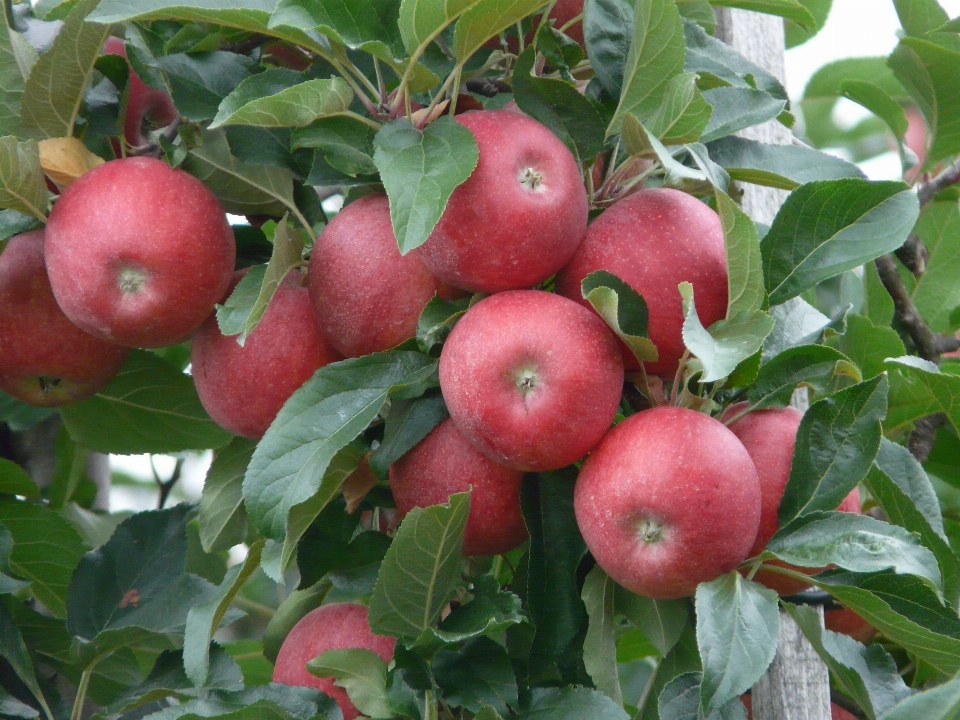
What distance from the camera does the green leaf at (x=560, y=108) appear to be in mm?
1009

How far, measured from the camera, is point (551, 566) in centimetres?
101

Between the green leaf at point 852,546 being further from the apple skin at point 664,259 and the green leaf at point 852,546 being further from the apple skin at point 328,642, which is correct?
the apple skin at point 328,642

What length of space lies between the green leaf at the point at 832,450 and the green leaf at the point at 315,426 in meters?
0.36

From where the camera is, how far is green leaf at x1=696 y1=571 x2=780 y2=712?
80 centimetres

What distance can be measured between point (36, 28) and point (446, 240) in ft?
2.08

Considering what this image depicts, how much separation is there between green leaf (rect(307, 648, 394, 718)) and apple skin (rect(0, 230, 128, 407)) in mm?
486

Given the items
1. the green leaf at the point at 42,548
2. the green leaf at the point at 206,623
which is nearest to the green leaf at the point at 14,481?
the green leaf at the point at 42,548

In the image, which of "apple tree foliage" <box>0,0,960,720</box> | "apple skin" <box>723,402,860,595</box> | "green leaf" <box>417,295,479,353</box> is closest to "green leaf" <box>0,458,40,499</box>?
"apple tree foliage" <box>0,0,960,720</box>

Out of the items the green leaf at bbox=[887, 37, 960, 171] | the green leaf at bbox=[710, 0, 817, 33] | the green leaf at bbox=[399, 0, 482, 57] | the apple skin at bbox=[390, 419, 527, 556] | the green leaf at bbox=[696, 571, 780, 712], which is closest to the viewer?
the green leaf at bbox=[696, 571, 780, 712]

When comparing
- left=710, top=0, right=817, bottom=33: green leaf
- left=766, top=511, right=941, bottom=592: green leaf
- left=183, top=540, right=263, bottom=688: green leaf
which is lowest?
left=183, top=540, right=263, bottom=688: green leaf

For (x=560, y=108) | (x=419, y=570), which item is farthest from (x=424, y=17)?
(x=419, y=570)

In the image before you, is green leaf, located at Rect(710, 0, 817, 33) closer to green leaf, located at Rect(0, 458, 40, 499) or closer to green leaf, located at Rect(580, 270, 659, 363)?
green leaf, located at Rect(580, 270, 659, 363)

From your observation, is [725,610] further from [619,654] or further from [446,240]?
[619,654]

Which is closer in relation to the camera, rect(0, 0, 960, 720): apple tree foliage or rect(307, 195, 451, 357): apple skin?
rect(0, 0, 960, 720): apple tree foliage
